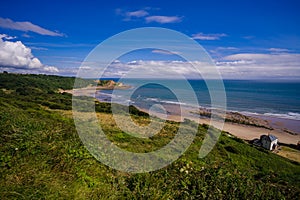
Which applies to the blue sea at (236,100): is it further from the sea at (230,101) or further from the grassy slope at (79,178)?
the grassy slope at (79,178)

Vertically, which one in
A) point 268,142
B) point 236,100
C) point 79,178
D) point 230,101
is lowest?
point 268,142

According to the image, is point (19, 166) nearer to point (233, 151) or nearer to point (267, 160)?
point (233, 151)

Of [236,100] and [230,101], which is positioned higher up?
[236,100]

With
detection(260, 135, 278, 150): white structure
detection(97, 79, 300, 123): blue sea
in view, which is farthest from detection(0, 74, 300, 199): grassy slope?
detection(260, 135, 278, 150): white structure

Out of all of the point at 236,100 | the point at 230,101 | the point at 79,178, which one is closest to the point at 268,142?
the point at 79,178

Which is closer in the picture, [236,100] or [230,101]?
[230,101]

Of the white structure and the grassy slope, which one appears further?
the white structure

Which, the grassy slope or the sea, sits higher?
the grassy slope

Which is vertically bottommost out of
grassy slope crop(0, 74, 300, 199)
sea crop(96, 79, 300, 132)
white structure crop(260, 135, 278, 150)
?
white structure crop(260, 135, 278, 150)

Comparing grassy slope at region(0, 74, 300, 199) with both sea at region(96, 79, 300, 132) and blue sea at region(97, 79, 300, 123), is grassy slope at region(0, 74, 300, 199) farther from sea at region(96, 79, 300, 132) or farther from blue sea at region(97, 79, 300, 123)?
blue sea at region(97, 79, 300, 123)

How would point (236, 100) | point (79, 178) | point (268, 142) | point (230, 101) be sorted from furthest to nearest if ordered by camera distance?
point (236, 100)
point (230, 101)
point (268, 142)
point (79, 178)

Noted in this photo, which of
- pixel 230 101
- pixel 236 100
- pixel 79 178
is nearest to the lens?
pixel 79 178

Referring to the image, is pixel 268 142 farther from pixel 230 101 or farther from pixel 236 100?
pixel 236 100

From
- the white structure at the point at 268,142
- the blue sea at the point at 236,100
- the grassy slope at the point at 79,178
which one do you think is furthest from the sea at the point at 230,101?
the grassy slope at the point at 79,178
